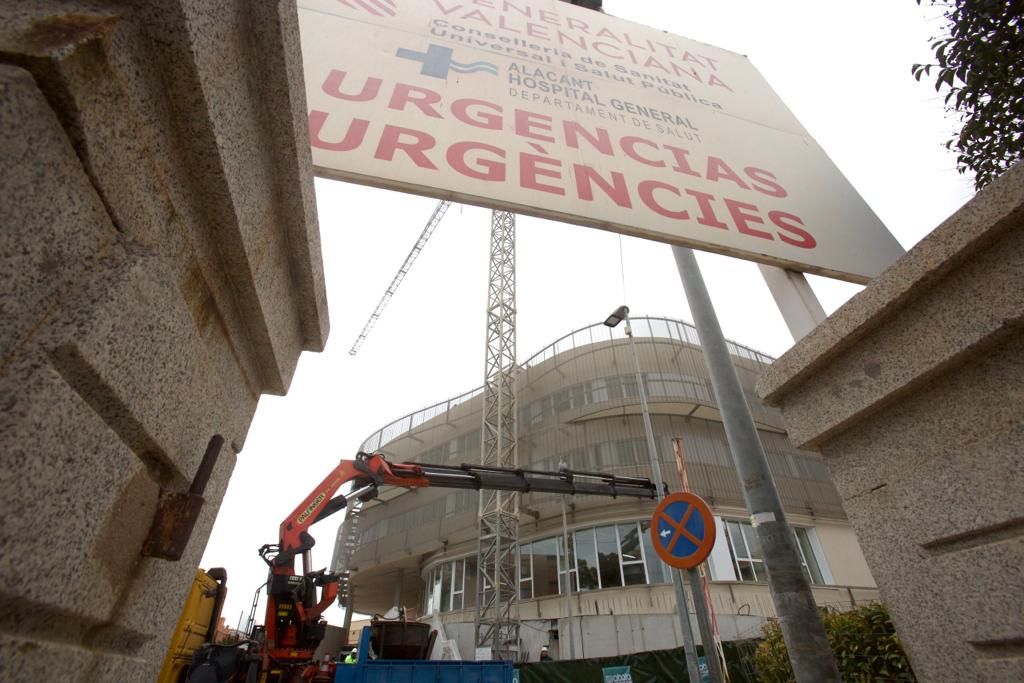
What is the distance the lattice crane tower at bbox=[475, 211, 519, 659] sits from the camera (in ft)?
61.4

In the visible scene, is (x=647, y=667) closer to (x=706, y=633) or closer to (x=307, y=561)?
(x=307, y=561)

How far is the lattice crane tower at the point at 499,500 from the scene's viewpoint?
1872 cm

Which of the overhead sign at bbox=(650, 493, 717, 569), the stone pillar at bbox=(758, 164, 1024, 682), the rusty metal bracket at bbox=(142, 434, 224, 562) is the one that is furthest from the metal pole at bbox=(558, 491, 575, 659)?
the rusty metal bracket at bbox=(142, 434, 224, 562)

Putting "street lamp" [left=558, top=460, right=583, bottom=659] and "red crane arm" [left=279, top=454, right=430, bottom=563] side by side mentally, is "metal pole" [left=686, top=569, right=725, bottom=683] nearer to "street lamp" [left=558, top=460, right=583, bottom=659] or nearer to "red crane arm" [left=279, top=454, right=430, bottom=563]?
"red crane arm" [left=279, top=454, right=430, bottom=563]

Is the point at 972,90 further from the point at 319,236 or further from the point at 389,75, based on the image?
the point at 319,236

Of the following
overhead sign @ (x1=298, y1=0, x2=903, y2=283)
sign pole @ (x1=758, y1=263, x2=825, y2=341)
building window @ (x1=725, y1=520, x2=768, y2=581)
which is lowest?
sign pole @ (x1=758, y1=263, x2=825, y2=341)

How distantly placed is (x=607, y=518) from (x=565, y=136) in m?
18.0

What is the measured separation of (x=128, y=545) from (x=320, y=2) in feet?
10.5

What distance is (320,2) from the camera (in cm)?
304

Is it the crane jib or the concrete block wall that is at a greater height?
the crane jib

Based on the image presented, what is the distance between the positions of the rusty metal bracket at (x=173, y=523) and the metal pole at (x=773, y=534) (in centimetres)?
284

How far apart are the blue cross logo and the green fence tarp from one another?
12.0 meters

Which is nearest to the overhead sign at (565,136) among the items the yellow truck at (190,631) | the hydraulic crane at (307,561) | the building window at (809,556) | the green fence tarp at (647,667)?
the yellow truck at (190,631)

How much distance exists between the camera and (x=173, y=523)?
1.19 metres
